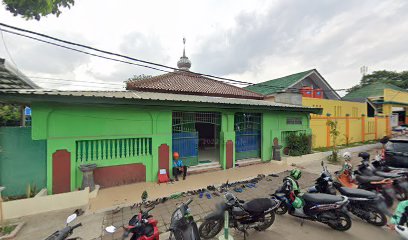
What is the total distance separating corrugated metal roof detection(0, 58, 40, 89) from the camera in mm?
4941

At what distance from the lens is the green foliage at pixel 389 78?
101 ft

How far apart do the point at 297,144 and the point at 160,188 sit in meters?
7.44

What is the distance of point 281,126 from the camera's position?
9375 mm

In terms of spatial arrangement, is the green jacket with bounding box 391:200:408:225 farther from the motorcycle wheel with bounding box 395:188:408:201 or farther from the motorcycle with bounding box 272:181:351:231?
the motorcycle wheel with bounding box 395:188:408:201

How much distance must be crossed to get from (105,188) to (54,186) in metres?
1.26

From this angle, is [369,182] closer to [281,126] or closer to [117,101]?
[281,126]

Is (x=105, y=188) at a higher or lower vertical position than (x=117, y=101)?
lower

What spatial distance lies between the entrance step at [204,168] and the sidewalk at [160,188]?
0.26m

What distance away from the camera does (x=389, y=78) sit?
33000 mm

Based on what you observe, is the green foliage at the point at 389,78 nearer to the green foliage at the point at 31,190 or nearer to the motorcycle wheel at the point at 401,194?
the motorcycle wheel at the point at 401,194

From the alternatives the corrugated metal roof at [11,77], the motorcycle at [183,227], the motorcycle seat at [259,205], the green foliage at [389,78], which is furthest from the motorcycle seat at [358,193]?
the green foliage at [389,78]

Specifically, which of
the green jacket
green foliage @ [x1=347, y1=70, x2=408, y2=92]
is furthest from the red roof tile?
green foliage @ [x1=347, y1=70, x2=408, y2=92]

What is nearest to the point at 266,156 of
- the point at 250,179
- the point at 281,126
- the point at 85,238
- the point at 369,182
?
the point at 281,126

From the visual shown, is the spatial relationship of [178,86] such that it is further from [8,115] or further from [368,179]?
[368,179]
